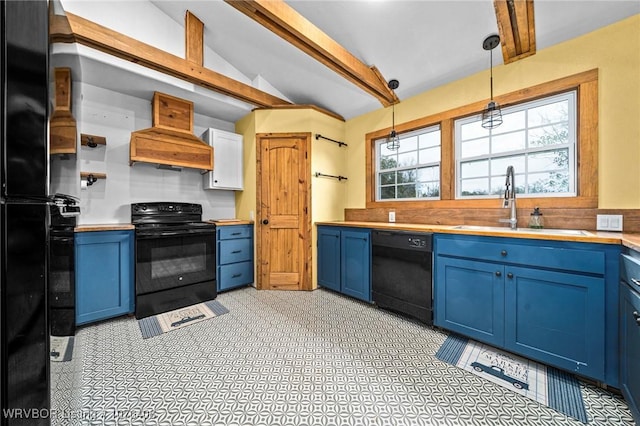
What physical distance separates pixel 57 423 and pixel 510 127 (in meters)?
3.92

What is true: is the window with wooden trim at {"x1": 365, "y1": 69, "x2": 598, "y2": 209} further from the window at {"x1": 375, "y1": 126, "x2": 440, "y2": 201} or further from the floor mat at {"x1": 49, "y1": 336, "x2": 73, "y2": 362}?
the floor mat at {"x1": 49, "y1": 336, "x2": 73, "y2": 362}

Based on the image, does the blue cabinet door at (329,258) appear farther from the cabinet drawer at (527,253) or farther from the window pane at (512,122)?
the window pane at (512,122)

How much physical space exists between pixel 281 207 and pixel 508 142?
2659 millimetres

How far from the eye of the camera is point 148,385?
5.10 feet

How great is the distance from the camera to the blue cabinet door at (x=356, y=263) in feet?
9.19

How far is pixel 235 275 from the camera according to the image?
335 cm

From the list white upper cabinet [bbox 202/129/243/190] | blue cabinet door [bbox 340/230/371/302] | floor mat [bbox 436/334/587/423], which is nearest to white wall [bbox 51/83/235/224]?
white upper cabinet [bbox 202/129/243/190]

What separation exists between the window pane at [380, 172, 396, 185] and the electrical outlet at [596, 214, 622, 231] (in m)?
1.93

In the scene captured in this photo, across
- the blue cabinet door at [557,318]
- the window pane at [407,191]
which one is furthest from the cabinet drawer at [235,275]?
the blue cabinet door at [557,318]

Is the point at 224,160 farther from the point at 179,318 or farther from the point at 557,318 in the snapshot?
the point at 557,318

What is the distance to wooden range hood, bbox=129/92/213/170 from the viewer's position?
2.85m

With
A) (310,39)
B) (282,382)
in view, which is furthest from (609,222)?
(310,39)

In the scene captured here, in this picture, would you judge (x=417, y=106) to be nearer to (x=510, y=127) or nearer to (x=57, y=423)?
(x=510, y=127)

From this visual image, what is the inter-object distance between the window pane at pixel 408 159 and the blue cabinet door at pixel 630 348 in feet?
7.07
